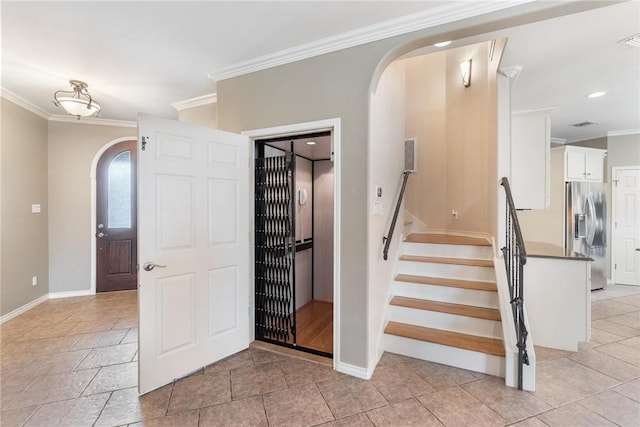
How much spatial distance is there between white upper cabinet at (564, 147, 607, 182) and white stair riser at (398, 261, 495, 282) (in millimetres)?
3089

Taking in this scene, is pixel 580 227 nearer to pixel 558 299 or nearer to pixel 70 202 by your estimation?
pixel 558 299

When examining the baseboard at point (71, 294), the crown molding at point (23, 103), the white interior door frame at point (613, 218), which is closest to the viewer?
the crown molding at point (23, 103)

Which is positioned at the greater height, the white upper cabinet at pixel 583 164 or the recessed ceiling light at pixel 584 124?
the recessed ceiling light at pixel 584 124

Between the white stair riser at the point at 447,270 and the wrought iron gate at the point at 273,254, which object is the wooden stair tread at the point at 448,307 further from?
the wrought iron gate at the point at 273,254

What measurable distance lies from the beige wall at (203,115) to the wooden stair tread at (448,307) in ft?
10.1

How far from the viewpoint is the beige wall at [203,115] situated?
146 inches

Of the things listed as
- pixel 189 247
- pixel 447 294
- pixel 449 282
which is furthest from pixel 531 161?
pixel 189 247

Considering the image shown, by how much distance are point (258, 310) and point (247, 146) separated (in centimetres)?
169

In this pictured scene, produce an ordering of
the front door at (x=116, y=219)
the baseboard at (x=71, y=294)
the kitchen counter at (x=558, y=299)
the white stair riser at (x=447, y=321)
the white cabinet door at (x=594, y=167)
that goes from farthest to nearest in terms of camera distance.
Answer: the white cabinet door at (x=594, y=167)
the front door at (x=116, y=219)
the baseboard at (x=71, y=294)
the kitchen counter at (x=558, y=299)
the white stair riser at (x=447, y=321)

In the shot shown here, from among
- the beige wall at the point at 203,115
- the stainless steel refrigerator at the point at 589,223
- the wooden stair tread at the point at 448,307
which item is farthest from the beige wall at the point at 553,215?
the beige wall at the point at 203,115

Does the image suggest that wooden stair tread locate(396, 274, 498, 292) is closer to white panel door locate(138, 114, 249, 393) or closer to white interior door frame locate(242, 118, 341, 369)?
white interior door frame locate(242, 118, 341, 369)

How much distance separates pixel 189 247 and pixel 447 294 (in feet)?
8.15

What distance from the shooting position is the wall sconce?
3871mm

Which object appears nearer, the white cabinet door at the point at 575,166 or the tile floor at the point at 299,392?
the tile floor at the point at 299,392
